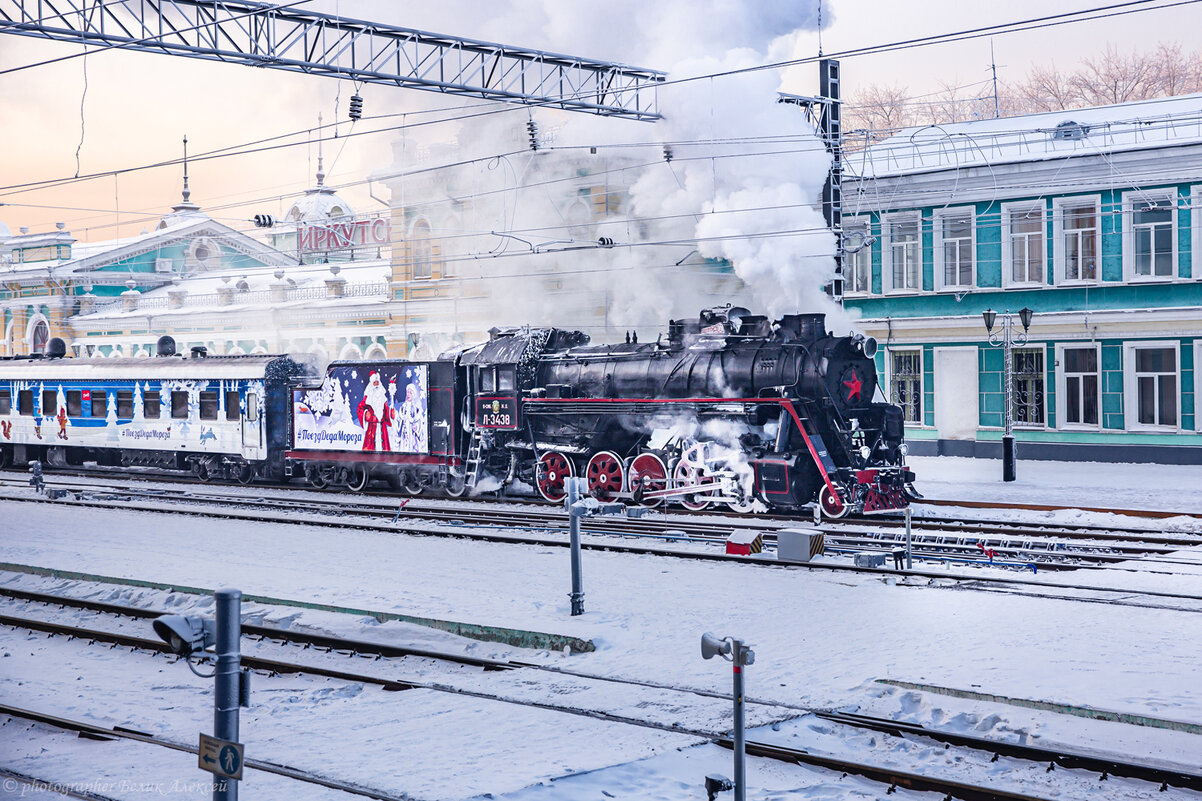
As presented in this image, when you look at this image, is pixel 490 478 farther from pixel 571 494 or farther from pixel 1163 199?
pixel 1163 199

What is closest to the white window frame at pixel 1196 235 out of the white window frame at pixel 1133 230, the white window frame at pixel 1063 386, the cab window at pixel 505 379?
the white window frame at pixel 1133 230

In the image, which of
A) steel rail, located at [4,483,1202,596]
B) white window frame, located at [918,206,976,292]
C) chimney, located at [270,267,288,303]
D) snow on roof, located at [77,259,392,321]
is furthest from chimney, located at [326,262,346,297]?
white window frame, located at [918,206,976,292]

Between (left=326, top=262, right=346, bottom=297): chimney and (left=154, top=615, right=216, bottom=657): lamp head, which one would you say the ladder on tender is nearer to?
(left=154, top=615, right=216, bottom=657): lamp head

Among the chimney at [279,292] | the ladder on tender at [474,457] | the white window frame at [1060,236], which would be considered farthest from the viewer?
the chimney at [279,292]

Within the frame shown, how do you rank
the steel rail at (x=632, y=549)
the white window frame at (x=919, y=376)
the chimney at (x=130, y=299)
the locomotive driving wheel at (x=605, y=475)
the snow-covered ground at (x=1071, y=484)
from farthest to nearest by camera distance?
the chimney at (x=130, y=299) < the white window frame at (x=919, y=376) < the snow-covered ground at (x=1071, y=484) < the locomotive driving wheel at (x=605, y=475) < the steel rail at (x=632, y=549)

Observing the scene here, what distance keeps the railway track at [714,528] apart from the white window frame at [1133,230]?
474 inches

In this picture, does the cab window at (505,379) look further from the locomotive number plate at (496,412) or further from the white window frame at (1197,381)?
the white window frame at (1197,381)

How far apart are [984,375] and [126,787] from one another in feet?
81.1

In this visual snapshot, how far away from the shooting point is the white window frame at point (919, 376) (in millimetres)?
29359

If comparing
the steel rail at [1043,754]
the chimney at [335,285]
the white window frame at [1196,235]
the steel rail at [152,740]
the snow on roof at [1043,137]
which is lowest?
Result: the steel rail at [152,740]

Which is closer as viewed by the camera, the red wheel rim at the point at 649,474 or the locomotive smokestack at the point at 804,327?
the locomotive smokestack at the point at 804,327

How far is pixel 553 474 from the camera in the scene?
20.5 metres

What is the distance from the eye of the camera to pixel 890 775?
263 inches

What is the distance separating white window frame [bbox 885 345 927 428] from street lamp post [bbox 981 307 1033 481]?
6.87ft
